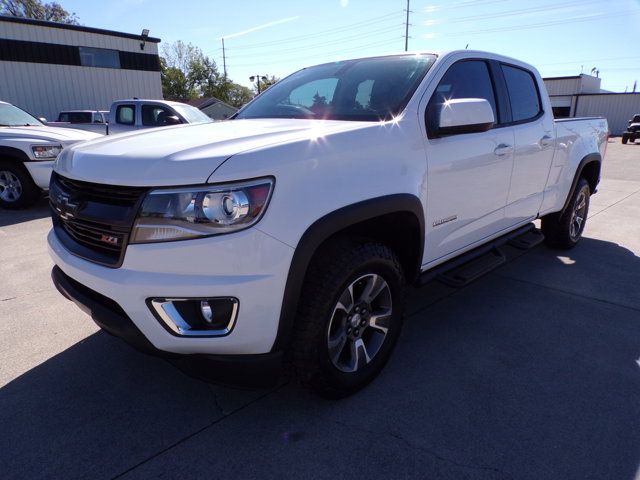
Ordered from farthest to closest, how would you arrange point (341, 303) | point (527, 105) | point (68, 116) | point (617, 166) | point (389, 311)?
point (68, 116) → point (617, 166) → point (527, 105) → point (389, 311) → point (341, 303)

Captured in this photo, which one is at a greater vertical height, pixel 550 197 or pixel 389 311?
pixel 550 197

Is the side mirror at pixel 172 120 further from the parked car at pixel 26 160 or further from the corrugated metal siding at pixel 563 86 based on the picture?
the corrugated metal siding at pixel 563 86

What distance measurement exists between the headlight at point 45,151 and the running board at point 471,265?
6248 mm

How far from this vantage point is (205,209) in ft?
5.83

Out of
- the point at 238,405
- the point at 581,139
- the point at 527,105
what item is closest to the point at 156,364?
the point at 238,405

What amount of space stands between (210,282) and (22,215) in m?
6.38

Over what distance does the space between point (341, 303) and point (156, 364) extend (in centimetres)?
126

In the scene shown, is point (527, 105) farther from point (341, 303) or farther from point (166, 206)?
point (166, 206)

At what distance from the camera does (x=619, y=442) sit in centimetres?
209

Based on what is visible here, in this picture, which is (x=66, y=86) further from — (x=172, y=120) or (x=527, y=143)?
(x=527, y=143)

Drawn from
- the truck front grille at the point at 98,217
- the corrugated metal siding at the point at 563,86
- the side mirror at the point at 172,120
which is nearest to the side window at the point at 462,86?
the truck front grille at the point at 98,217

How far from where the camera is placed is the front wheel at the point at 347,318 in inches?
81.7

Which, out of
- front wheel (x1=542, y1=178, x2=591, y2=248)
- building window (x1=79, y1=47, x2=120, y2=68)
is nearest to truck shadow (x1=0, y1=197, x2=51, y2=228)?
front wheel (x1=542, y1=178, x2=591, y2=248)

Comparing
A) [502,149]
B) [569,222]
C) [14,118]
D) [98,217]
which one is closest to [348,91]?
[502,149]
